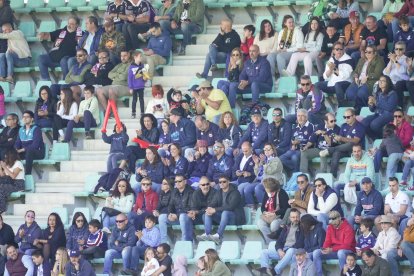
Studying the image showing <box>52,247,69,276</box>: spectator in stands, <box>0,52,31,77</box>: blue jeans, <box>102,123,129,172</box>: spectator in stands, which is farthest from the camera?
<box>0,52,31,77</box>: blue jeans

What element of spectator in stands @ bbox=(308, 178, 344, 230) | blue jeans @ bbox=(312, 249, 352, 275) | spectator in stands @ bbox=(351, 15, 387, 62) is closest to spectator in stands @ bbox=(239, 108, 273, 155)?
spectator in stands @ bbox=(308, 178, 344, 230)

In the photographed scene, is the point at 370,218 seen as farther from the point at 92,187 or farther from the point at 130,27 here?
the point at 130,27

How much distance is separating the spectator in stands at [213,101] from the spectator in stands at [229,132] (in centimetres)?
34

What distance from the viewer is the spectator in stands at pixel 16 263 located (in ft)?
96.2

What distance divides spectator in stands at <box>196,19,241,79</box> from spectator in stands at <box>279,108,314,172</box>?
2769mm

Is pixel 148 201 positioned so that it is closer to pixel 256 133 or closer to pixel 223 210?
pixel 223 210

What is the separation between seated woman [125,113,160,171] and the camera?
30.5 metres

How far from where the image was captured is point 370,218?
2752cm

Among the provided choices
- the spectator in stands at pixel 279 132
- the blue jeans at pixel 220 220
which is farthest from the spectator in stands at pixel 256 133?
the blue jeans at pixel 220 220

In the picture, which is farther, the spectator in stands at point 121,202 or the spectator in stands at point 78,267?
the spectator in stands at point 121,202

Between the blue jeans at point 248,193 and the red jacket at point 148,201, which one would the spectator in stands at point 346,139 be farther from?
the red jacket at point 148,201

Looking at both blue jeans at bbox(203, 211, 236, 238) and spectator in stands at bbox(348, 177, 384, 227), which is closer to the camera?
spectator in stands at bbox(348, 177, 384, 227)

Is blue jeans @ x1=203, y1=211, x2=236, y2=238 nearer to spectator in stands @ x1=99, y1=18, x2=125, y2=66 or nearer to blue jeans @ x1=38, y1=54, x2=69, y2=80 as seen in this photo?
spectator in stands @ x1=99, y1=18, x2=125, y2=66

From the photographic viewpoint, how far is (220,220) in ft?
94.1
